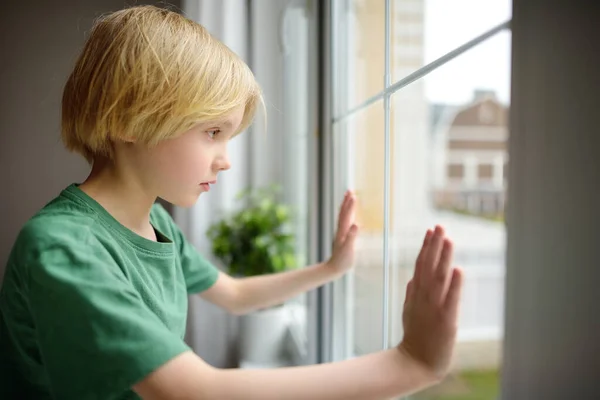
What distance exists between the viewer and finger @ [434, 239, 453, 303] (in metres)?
0.44

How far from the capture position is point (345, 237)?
2.66ft

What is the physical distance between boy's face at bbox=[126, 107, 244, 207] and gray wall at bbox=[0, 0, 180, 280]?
1.19 feet

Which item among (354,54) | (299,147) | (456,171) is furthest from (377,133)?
(456,171)

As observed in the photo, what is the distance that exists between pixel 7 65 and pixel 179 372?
0.81 m

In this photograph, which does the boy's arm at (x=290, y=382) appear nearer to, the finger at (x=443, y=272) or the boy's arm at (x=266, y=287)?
the finger at (x=443, y=272)

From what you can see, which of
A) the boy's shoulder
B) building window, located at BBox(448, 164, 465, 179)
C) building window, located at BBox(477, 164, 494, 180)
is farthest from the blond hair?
building window, located at BBox(448, 164, 465, 179)

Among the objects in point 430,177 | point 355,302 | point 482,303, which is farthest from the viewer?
point 430,177

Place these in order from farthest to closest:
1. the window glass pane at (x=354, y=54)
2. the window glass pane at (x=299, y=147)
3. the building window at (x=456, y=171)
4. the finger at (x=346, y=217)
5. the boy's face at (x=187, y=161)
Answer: the building window at (x=456, y=171)
the window glass pane at (x=299, y=147)
the window glass pane at (x=354, y=54)
the finger at (x=346, y=217)
the boy's face at (x=187, y=161)

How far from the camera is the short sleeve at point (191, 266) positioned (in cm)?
87

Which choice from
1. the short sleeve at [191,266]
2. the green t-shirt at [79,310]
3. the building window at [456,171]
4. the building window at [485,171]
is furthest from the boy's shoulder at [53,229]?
the building window at [456,171]

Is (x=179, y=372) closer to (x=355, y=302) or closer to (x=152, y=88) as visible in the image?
(x=152, y=88)

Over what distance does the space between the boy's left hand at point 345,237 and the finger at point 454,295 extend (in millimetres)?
373

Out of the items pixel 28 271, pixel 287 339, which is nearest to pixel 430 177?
pixel 287 339

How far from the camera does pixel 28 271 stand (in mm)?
Answer: 493
